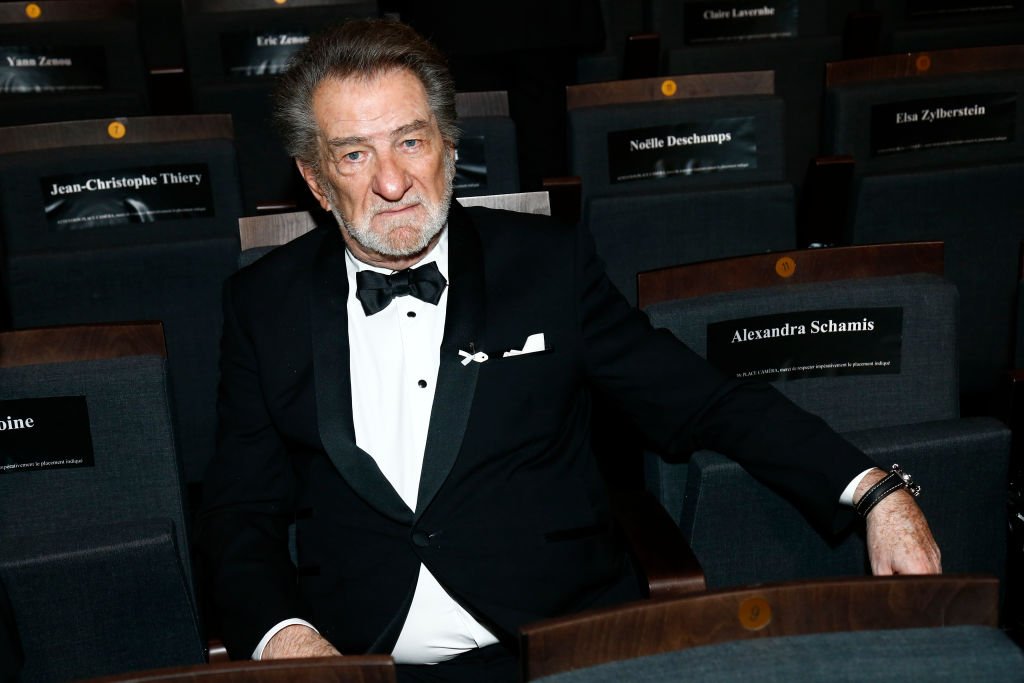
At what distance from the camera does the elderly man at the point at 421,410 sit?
4.15ft

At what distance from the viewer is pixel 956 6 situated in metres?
3.32

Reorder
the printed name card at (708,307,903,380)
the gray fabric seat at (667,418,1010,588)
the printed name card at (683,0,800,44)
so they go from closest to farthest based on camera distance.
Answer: the gray fabric seat at (667,418,1010,588)
the printed name card at (708,307,903,380)
the printed name card at (683,0,800,44)

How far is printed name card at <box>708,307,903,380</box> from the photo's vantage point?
1.38 meters

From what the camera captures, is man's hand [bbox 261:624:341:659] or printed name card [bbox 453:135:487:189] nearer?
man's hand [bbox 261:624:341:659]

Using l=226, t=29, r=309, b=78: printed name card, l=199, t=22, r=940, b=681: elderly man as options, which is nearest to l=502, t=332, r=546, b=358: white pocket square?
l=199, t=22, r=940, b=681: elderly man

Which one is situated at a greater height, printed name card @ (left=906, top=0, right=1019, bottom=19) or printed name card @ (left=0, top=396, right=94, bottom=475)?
printed name card @ (left=906, top=0, right=1019, bottom=19)

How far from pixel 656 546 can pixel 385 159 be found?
2.01 ft

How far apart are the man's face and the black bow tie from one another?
0.03 meters

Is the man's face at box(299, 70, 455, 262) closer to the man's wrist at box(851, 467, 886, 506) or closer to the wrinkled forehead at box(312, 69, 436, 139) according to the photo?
the wrinkled forehead at box(312, 69, 436, 139)

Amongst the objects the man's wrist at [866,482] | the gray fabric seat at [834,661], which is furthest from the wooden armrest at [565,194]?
the gray fabric seat at [834,661]

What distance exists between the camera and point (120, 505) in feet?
4.53

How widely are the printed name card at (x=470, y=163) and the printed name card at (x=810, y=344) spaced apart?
871 mm

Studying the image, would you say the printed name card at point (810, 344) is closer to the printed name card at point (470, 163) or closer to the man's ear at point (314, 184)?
the man's ear at point (314, 184)

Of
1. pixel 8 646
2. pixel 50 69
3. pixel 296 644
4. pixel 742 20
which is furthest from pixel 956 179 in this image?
pixel 50 69
